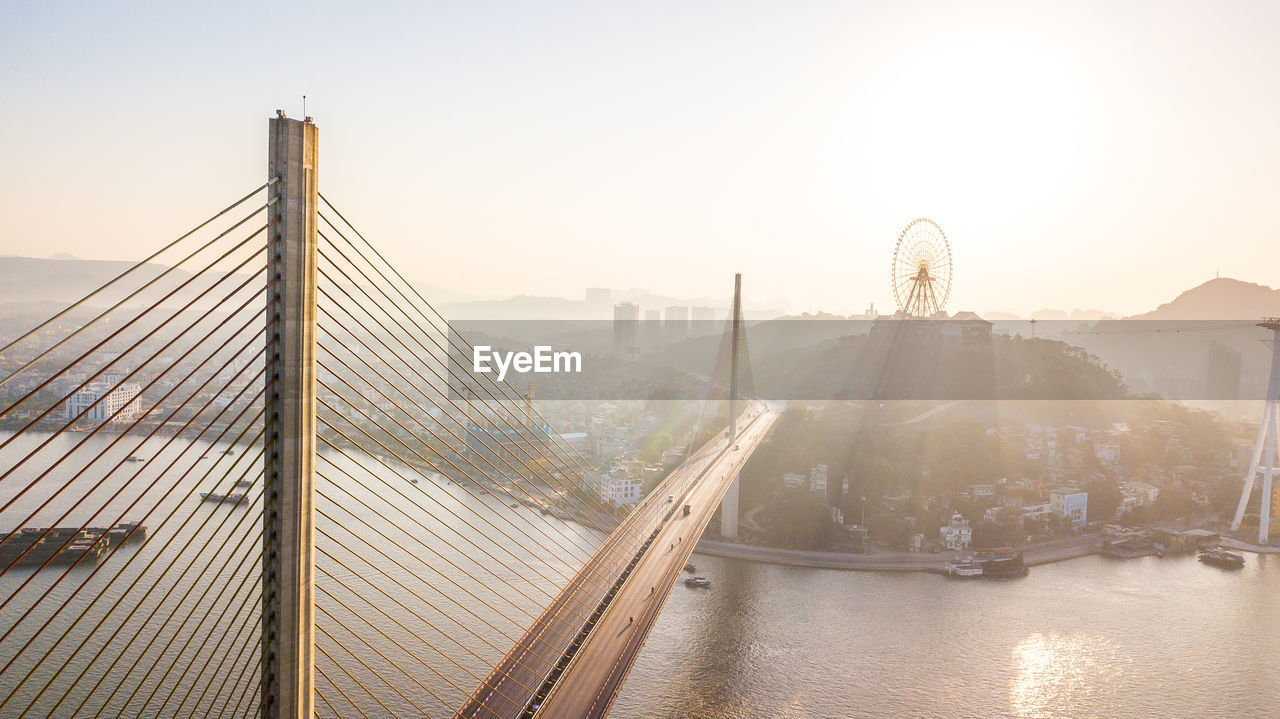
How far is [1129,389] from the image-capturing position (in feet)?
63.3

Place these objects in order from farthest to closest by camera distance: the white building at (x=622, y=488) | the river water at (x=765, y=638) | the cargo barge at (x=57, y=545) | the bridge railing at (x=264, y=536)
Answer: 1. the white building at (x=622, y=488)
2. the cargo barge at (x=57, y=545)
3. the river water at (x=765, y=638)
4. the bridge railing at (x=264, y=536)

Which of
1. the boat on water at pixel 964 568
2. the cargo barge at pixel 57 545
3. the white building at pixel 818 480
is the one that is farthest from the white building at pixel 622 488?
the cargo barge at pixel 57 545

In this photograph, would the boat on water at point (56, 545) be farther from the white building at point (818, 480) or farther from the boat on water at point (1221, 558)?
the boat on water at point (1221, 558)

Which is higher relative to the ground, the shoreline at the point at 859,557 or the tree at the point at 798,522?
the tree at the point at 798,522

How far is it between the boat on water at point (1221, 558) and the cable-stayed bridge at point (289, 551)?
5.85m

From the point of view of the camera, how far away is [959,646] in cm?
673

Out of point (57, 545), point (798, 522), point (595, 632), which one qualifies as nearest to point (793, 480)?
point (798, 522)

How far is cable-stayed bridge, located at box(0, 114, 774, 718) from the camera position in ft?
5.35

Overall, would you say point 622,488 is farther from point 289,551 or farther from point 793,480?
point 289,551

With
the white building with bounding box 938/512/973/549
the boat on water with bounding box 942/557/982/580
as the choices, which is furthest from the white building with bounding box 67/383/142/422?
the white building with bounding box 938/512/973/549

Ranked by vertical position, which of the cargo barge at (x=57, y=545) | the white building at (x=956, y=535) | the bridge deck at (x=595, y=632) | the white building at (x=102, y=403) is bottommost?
the white building at (x=956, y=535)

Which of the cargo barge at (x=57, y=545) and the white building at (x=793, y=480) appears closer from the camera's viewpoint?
the cargo barge at (x=57, y=545)

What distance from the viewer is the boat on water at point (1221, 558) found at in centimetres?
948

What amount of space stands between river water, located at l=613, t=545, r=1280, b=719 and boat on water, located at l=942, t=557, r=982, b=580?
0.22 m
